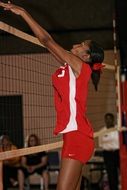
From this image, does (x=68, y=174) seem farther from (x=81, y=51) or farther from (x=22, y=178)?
(x=22, y=178)

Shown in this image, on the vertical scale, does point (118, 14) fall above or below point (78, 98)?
above

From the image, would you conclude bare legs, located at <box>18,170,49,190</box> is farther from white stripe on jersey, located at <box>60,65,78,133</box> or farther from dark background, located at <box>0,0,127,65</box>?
white stripe on jersey, located at <box>60,65,78,133</box>

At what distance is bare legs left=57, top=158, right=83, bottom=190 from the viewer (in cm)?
357

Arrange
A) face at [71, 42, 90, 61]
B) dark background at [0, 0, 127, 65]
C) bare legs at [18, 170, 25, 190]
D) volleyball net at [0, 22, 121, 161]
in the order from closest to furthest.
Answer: face at [71, 42, 90, 61] < bare legs at [18, 170, 25, 190] < dark background at [0, 0, 127, 65] < volleyball net at [0, 22, 121, 161]

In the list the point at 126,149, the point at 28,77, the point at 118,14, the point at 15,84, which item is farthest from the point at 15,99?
the point at 126,149

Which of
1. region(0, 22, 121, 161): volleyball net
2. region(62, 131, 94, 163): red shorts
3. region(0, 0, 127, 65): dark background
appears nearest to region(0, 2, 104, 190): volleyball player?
region(62, 131, 94, 163): red shorts

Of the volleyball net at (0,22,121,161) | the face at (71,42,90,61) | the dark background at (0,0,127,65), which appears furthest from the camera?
the volleyball net at (0,22,121,161)

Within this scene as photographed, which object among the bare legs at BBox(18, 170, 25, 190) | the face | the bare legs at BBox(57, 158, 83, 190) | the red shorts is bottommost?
the bare legs at BBox(18, 170, 25, 190)

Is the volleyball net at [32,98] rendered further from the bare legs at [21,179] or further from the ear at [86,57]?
the ear at [86,57]

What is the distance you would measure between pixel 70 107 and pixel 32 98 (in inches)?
245

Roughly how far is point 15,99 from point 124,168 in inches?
159

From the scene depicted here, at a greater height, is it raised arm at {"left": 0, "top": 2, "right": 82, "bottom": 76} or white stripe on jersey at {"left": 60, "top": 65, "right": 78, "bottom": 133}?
raised arm at {"left": 0, "top": 2, "right": 82, "bottom": 76}

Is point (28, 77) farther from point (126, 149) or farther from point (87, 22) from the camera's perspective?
point (126, 149)

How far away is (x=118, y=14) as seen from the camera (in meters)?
8.20
